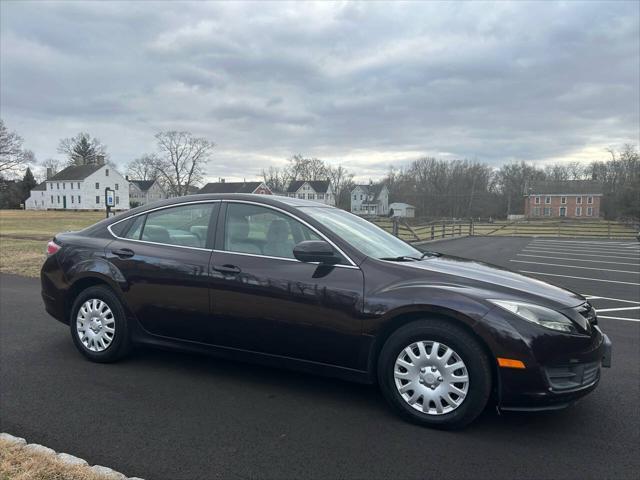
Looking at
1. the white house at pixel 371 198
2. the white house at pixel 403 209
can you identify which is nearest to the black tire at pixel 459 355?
the white house at pixel 403 209

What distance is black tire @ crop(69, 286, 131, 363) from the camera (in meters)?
4.37

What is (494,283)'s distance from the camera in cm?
342

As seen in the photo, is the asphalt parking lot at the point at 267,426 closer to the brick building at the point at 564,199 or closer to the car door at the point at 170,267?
the car door at the point at 170,267

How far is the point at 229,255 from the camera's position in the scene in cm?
397

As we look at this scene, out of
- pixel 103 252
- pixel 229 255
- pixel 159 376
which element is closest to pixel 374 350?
pixel 229 255

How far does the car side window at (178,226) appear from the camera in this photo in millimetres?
4199

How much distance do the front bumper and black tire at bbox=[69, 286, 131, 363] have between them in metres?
3.13

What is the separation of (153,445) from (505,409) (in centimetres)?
224

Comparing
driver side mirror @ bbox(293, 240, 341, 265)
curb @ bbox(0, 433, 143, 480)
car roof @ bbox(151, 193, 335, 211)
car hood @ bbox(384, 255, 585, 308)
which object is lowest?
curb @ bbox(0, 433, 143, 480)

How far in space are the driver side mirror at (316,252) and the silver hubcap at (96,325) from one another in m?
2.00

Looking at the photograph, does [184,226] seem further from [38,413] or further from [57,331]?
[57,331]

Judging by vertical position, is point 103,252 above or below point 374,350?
above

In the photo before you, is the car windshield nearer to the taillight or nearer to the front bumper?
the front bumper

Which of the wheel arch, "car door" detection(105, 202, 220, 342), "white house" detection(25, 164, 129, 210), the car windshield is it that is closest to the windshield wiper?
the car windshield
